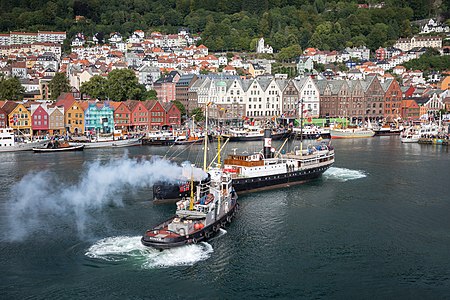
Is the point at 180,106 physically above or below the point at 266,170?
above

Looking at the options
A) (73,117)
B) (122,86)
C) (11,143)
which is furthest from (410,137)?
(11,143)

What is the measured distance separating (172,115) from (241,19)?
2609 inches

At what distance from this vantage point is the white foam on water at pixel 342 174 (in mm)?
39616

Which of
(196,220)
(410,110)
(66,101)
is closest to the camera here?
(196,220)

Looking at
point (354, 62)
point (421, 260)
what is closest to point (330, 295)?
point (421, 260)

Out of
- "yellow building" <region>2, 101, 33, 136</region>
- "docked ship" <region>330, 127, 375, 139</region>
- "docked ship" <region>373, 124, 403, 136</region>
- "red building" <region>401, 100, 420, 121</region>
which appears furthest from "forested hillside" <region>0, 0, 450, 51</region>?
"yellow building" <region>2, 101, 33, 136</region>

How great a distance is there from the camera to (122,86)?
75.2 metres

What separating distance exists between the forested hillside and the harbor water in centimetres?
8656

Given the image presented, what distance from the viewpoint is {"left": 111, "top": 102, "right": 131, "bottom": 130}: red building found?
66312mm

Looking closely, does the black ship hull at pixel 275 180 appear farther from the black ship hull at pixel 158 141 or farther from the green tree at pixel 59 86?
the green tree at pixel 59 86

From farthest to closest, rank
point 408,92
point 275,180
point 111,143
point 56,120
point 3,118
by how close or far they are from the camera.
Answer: point 408,92
point 56,120
point 3,118
point 111,143
point 275,180

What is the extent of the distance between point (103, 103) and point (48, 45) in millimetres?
61210

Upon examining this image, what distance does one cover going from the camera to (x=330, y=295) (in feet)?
64.7

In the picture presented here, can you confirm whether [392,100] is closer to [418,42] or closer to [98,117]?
[98,117]
